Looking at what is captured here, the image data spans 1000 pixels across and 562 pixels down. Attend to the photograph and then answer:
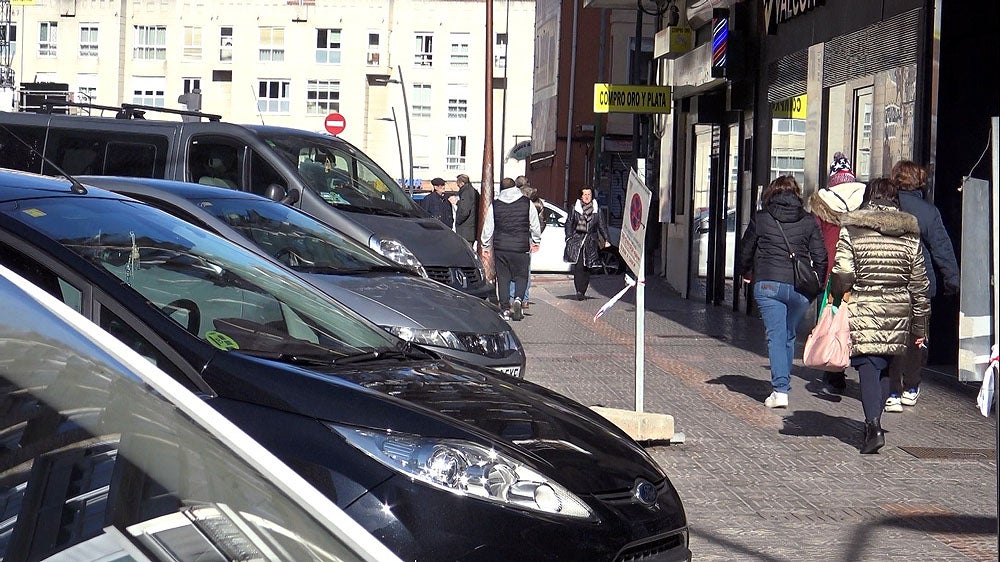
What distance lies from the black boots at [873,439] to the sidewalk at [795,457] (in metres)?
0.06

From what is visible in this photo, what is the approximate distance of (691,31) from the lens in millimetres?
22125

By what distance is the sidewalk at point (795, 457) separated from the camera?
630 cm

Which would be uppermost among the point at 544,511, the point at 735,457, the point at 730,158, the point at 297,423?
the point at 730,158

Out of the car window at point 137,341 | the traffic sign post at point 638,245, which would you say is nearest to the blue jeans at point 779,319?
the traffic sign post at point 638,245

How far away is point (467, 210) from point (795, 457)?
1486 cm

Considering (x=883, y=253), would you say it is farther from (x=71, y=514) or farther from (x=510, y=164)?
(x=510, y=164)

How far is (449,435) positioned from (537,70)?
147 feet

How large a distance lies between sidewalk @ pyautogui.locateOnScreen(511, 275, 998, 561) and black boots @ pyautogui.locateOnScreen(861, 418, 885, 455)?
0.06 metres

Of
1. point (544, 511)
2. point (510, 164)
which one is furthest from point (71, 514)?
point (510, 164)

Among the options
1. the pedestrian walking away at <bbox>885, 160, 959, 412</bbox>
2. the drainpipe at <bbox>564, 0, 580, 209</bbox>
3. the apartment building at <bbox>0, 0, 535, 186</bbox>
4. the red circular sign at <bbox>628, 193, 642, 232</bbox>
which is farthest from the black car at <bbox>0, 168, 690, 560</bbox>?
the apartment building at <bbox>0, 0, 535, 186</bbox>

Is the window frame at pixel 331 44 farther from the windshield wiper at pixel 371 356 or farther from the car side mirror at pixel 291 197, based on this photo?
the windshield wiper at pixel 371 356

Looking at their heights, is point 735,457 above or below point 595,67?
below

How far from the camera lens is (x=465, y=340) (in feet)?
25.7

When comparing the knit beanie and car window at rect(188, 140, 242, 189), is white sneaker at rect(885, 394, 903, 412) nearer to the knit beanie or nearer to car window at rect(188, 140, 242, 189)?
the knit beanie
